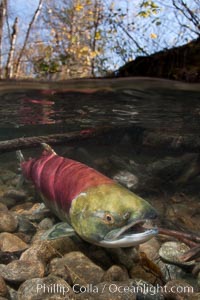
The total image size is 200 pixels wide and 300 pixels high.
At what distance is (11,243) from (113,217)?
2251 mm

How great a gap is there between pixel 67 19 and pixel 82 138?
4693 mm

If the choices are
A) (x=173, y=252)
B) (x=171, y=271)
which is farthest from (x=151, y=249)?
(x=171, y=271)

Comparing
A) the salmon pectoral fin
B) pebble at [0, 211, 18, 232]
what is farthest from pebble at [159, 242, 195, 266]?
pebble at [0, 211, 18, 232]

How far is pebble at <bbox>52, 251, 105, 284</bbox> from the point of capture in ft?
13.6

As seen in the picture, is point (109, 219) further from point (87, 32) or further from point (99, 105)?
point (99, 105)

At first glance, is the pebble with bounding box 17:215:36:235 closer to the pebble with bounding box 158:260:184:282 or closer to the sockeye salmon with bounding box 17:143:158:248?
the sockeye salmon with bounding box 17:143:158:248

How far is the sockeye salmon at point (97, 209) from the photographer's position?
12.4ft

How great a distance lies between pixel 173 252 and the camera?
5.25 meters

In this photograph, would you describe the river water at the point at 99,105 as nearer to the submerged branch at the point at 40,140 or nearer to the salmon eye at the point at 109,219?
the submerged branch at the point at 40,140

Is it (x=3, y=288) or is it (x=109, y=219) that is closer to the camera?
(x=3, y=288)

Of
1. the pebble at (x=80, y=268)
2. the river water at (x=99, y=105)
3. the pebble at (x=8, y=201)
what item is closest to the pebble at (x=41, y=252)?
the pebble at (x=80, y=268)

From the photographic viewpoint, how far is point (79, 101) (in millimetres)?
11578

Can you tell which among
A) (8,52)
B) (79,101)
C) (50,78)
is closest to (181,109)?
(79,101)

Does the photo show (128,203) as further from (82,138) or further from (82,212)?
(82,138)
